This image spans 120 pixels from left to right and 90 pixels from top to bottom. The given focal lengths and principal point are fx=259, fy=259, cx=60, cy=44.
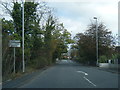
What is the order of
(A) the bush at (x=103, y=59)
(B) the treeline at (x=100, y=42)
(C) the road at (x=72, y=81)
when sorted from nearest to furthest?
(C) the road at (x=72, y=81), (A) the bush at (x=103, y=59), (B) the treeline at (x=100, y=42)

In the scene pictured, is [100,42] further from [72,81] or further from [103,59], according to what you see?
[72,81]

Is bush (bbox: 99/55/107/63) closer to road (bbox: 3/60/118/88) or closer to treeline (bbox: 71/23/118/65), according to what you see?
treeline (bbox: 71/23/118/65)

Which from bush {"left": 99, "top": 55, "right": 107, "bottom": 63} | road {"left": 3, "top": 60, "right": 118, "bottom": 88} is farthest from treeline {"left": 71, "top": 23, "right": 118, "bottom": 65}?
road {"left": 3, "top": 60, "right": 118, "bottom": 88}

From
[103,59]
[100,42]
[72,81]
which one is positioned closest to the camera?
[72,81]

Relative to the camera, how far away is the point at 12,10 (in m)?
32.9

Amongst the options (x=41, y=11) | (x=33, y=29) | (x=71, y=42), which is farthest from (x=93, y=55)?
(x=71, y=42)

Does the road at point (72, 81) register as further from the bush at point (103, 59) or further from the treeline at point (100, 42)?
the treeline at point (100, 42)

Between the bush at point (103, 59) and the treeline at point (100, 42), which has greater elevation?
the treeline at point (100, 42)

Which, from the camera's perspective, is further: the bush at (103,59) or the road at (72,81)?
the bush at (103,59)

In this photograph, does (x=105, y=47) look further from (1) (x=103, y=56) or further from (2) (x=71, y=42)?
(2) (x=71, y=42)

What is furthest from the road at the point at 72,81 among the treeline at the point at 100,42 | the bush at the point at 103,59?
the treeline at the point at 100,42

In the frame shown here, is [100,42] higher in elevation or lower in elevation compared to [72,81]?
higher

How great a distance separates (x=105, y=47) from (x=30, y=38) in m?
31.5

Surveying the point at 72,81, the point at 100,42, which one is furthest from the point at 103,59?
the point at 72,81
